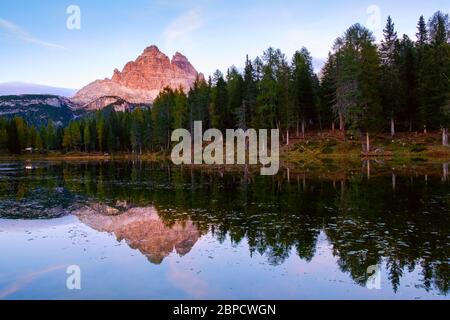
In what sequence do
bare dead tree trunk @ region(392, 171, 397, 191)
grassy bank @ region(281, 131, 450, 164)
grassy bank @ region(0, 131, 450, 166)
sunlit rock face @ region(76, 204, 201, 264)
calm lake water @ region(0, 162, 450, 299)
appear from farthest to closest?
grassy bank @ region(281, 131, 450, 164), grassy bank @ region(0, 131, 450, 166), bare dead tree trunk @ region(392, 171, 397, 191), sunlit rock face @ region(76, 204, 201, 264), calm lake water @ region(0, 162, 450, 299)

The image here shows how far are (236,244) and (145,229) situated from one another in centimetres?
665

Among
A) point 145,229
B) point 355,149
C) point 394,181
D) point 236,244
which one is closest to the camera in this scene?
point 236,244

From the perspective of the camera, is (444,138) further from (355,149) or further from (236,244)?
(236,244)

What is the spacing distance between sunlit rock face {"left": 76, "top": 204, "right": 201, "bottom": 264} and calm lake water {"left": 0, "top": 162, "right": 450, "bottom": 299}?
0.07 m

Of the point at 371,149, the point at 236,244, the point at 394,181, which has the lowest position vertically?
the point at 236,244

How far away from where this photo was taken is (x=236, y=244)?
64.3ft

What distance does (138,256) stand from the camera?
723 inches

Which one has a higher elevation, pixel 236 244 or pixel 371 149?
pixel 371 149

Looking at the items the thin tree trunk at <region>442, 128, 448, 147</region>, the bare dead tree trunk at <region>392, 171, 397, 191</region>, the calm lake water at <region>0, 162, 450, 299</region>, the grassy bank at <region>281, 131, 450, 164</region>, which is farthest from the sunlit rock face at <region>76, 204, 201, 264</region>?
the thin tree trunk at <region>442, 128, 448, 147</region>

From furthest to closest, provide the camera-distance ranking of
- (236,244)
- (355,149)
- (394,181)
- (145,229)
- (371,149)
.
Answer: (355,149), (371,149), (394,181), (145,229), (236,244)

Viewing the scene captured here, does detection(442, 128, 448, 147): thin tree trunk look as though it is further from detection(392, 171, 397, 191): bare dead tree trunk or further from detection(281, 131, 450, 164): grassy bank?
detection(392, 171, 397, 191): bare dead tree trunk

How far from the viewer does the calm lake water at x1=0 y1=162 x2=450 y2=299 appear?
45.8ft

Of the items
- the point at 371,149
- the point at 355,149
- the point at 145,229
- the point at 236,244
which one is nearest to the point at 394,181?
the point at 236,244

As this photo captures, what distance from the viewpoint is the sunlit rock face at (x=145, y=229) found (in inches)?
765
